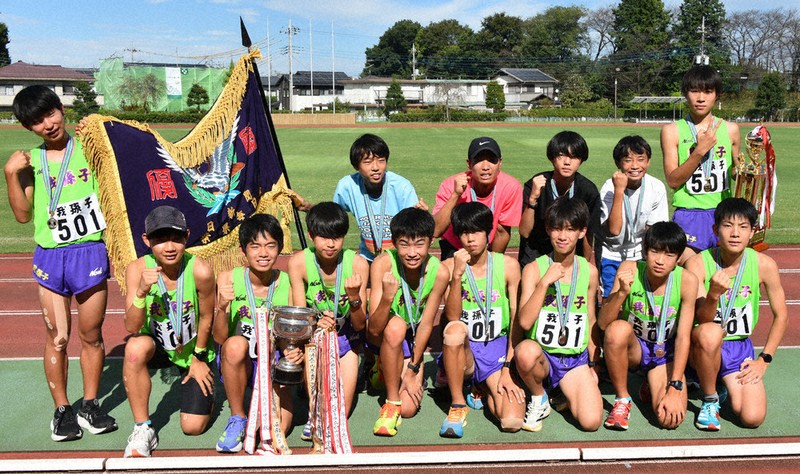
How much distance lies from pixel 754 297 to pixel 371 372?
2.43m

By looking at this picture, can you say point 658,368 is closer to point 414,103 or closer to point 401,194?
point 401,194

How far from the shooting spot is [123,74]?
6481 centimetres

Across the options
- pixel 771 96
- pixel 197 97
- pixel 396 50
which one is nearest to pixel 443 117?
pixel 197 97

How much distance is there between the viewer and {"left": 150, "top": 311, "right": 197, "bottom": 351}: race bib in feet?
12.9

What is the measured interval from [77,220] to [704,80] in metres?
4.06

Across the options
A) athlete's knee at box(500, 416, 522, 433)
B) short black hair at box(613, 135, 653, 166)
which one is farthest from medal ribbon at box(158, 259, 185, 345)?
short black hair at box(613, 135, 653, 166)

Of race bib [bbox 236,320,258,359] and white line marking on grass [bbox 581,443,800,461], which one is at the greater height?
race bib [bbox 236,320,258,359]

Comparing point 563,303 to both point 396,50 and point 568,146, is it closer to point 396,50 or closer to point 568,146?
point 568,146

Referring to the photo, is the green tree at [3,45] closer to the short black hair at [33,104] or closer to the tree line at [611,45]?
the tree line at [611,45]

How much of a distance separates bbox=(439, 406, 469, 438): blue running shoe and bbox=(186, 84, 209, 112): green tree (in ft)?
198

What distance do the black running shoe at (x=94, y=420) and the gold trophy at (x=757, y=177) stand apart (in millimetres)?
4323

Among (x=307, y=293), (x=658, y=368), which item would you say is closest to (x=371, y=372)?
(x=307, y=293)

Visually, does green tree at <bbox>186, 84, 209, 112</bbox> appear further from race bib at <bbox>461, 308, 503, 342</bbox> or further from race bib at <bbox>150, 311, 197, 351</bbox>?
race bib at <bbox>461, 308, 503, 342</bbox>

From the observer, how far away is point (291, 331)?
3.52 meters
